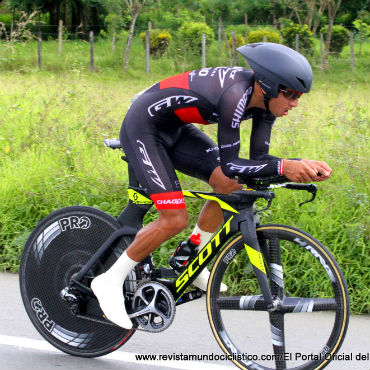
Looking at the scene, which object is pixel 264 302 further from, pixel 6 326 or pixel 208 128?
pixel 208 128

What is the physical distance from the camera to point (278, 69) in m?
3.29

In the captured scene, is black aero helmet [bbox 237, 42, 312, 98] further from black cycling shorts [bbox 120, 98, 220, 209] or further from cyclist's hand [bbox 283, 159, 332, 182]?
black cycling shorts [bbox 120, 98, 220, 209]

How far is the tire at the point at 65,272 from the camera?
4016 mm

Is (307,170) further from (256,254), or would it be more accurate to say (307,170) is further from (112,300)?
(112,300)

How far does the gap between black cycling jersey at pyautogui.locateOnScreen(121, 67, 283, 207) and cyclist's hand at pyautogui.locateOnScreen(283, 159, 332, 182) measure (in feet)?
0.49

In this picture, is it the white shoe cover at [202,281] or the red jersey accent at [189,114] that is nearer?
the red jersey accent at [189,114]

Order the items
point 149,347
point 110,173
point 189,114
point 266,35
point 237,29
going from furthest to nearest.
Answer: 1. point 237,29
2. point 266,35
3. point 110,173
4. point 149,347
5. point 189,114

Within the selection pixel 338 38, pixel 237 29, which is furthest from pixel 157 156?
pixel 237 29

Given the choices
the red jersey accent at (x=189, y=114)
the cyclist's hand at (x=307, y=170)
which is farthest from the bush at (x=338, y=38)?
the cyclist's hand at (x=307, y=170)

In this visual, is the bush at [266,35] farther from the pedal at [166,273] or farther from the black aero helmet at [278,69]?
the black aero helmet at [278,69]

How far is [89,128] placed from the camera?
800 cm

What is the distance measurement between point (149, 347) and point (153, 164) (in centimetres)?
122

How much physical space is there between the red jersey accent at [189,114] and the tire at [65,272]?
2.59ft

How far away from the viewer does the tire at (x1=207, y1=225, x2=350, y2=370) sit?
3311mm
